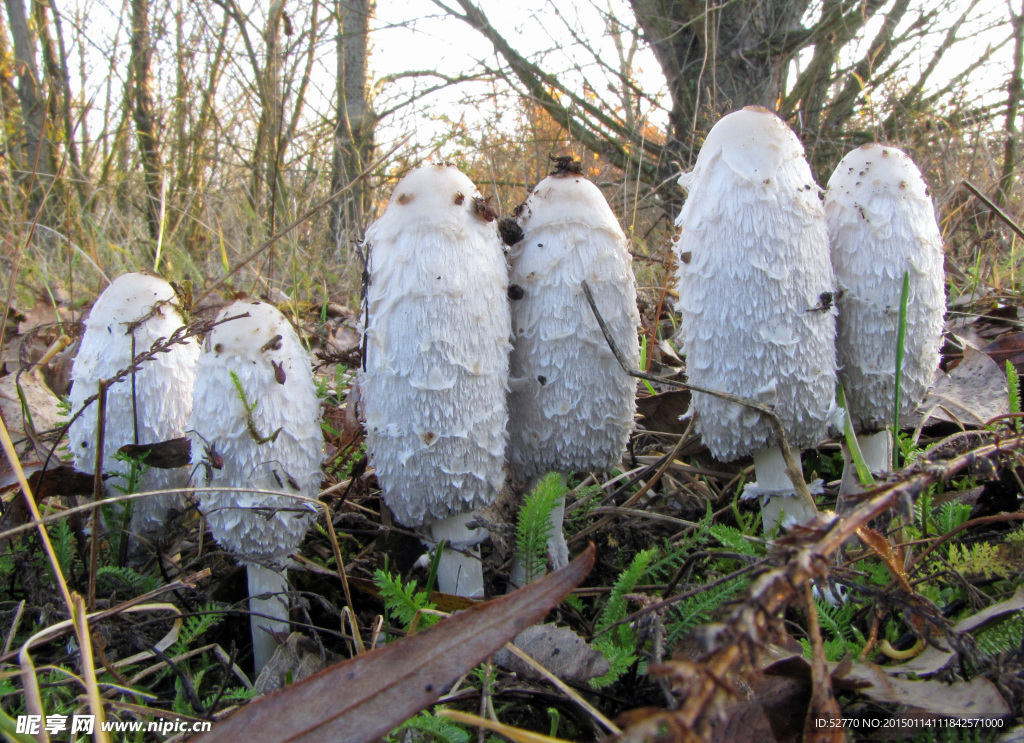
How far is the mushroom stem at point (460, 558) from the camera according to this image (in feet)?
5.85

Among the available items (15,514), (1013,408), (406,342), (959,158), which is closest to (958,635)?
(1013,408)

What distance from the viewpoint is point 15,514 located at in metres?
1.74

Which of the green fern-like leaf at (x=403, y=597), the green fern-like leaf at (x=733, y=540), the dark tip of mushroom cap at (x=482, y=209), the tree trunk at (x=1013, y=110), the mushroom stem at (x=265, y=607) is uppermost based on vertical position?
the tree trunk at (x=1013, y=110)

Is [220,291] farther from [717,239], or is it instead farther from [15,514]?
[717,239]

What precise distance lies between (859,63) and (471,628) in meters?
5.94

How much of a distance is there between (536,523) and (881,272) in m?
1.05

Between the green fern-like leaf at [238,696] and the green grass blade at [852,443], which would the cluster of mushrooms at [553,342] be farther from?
the green fern-like leaf at [238,696]

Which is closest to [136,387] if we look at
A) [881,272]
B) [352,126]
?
[881,272]

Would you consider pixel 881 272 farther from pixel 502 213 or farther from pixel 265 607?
pixel 502 213

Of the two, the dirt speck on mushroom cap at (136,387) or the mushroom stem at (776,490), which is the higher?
the dirt speck on mushroom cap at (136,387)

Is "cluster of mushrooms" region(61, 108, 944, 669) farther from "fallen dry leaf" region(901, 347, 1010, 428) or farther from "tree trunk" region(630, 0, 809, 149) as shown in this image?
"tree trunk" region(630, 0, 809, 149)

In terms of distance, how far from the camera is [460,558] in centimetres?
183

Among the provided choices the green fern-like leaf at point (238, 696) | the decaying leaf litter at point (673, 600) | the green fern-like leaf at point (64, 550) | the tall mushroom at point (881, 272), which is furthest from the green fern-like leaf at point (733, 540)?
the green fern-like leaf at point (64, 550)

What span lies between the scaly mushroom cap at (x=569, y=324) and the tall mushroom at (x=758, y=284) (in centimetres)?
19
